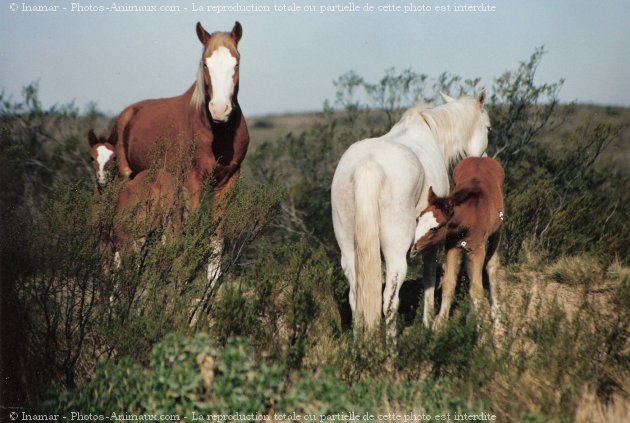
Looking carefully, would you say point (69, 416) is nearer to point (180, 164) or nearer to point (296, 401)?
point (296, 401)

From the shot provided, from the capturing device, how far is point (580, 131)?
11.6 meters

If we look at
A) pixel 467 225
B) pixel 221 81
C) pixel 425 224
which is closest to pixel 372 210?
pixel 425 224

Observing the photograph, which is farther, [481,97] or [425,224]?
[481,97]

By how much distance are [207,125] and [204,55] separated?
64cm

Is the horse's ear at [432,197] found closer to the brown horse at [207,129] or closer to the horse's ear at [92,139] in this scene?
the brown horse at [207,129]

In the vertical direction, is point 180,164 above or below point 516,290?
above

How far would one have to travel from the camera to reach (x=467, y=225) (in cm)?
583

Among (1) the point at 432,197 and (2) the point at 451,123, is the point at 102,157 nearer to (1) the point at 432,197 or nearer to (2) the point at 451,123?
(2) the point at 451,123

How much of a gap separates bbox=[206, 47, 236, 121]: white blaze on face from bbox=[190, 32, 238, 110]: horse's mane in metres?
0.06

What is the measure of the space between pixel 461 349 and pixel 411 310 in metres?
2.35

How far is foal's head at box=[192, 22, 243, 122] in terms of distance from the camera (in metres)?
6.13

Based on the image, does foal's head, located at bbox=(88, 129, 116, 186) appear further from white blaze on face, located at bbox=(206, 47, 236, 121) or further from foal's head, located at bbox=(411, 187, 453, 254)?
foal's head, located at bbox=(411, 187, 453, 254)

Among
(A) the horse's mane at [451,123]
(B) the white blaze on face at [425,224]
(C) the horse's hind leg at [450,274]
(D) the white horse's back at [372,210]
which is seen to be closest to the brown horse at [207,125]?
(D) the white horse's back at [372,210]

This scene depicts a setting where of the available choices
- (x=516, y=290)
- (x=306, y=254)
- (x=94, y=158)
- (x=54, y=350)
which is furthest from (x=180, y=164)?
(x=516, y=290)
